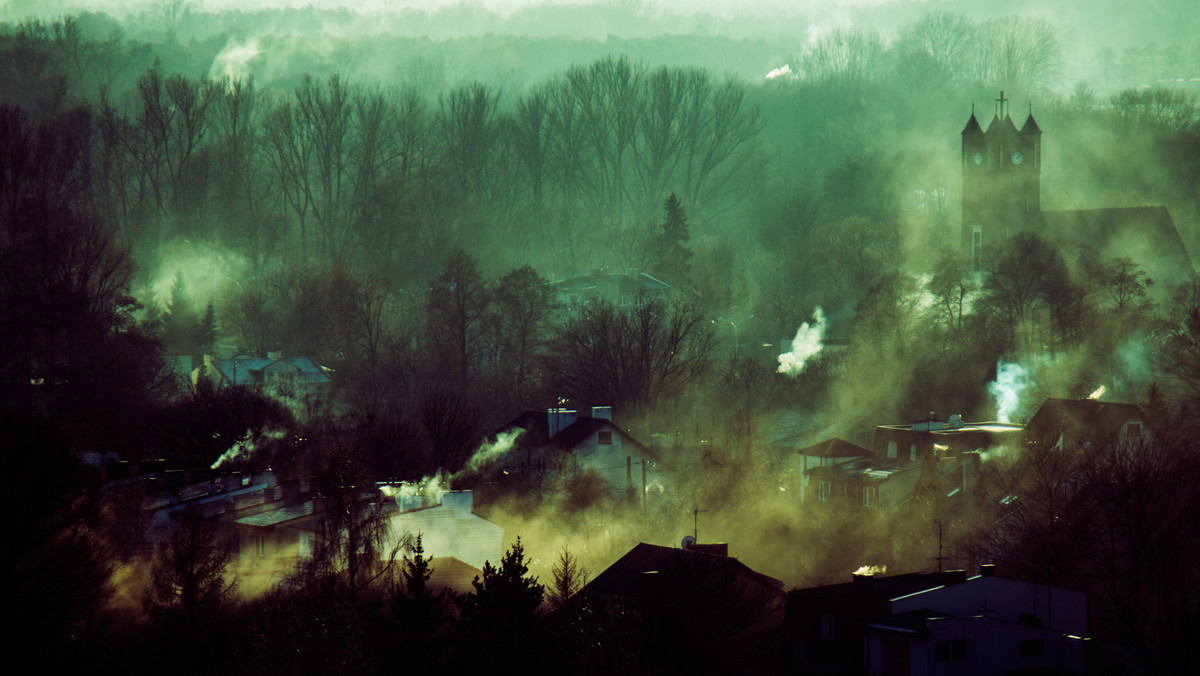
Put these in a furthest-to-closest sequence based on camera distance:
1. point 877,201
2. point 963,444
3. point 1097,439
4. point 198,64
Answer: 1. point 198,64
2. point 877,201
3. point 963,444
4. point 1097,439

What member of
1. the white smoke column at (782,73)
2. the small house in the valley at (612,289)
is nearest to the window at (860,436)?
the small house in the valley at (612,289)

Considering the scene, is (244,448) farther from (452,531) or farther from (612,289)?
(612,289)

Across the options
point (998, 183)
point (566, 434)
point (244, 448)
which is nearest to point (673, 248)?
point (998, 183)

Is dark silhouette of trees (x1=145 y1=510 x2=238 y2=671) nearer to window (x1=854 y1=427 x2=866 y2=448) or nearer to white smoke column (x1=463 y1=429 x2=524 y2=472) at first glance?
white smoke column (x1=463 y1=429 x2=524 y2=472)

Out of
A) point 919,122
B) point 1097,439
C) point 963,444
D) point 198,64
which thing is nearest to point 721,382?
point 963,444

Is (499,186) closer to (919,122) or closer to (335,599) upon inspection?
(919,122)

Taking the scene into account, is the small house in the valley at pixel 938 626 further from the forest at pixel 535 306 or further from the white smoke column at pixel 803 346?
the white smoke column at pixel 803 346

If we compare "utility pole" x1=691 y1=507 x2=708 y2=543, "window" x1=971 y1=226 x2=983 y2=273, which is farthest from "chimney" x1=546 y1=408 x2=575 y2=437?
"window" x1=971 y1=226 x2=983 y2=273
